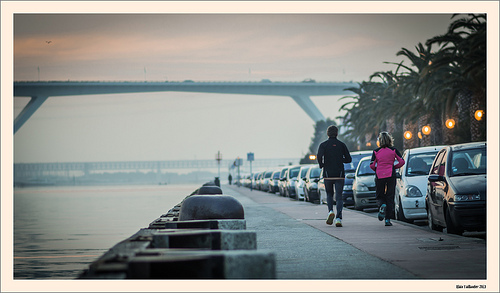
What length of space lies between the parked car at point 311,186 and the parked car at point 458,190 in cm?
1428

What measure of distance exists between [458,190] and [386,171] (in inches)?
113

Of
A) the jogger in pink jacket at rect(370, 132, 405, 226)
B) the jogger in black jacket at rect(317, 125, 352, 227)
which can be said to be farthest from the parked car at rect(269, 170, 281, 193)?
the jogger in black jacket at rect(317, 125, 352, 227)

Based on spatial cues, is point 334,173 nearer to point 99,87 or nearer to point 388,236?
point 388,236

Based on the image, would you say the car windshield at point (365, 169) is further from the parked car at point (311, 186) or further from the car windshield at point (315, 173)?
the car windshield at point (315, 173)

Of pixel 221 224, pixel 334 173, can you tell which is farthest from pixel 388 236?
pixel 221 224

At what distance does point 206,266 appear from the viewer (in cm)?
543

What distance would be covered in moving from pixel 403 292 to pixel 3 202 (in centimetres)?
400

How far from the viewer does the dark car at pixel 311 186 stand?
92.7 ft

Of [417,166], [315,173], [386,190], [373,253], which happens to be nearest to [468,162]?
[386,190]

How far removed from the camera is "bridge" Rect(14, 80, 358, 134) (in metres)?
60.8

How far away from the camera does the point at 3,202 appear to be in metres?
7.80

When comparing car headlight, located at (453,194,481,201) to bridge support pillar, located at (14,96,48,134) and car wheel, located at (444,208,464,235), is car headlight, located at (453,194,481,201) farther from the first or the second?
bridge support pillar, located at (14,96,48,134)

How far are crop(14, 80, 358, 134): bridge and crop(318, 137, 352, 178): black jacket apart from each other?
47.0 meters

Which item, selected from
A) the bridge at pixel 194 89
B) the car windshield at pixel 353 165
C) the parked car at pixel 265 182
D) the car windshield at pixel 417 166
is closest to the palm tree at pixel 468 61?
the car windshield at pixel 353 165
